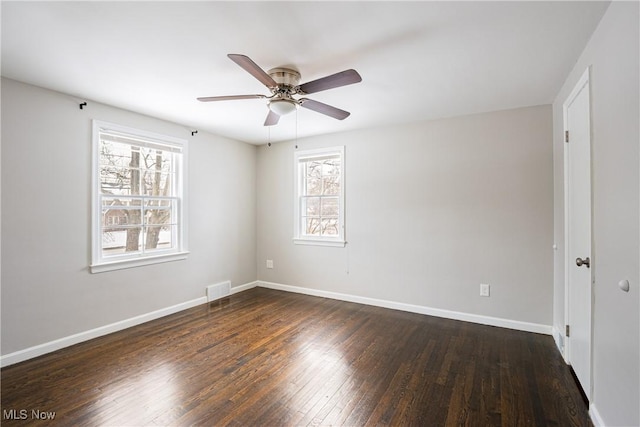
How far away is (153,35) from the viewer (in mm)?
1952

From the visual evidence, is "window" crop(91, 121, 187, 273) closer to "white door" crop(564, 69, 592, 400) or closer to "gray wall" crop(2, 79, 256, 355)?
"gray wall" crop(2, 79, 256, 355)

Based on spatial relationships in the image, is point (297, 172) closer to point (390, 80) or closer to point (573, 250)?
point (390, 80)

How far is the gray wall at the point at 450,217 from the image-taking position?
324 cm

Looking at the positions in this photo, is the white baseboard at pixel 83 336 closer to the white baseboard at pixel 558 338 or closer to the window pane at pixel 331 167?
the window pane at pixel 331 167

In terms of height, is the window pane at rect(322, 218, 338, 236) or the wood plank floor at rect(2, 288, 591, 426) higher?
the window pane at rect(322, 218, 338, 236)

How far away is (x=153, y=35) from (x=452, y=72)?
7.50ft

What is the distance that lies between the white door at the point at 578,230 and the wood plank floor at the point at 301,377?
11.3 inches

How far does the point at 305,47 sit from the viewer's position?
2.09m

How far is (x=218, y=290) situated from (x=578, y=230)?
4297 mm

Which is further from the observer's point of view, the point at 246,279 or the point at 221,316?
the point at 246,279

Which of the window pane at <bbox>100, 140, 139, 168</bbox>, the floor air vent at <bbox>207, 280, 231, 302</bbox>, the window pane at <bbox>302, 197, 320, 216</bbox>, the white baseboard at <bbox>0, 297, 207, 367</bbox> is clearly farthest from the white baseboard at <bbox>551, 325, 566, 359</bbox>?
the window pane at <bbox>100, 140, 139, 168</bbox>

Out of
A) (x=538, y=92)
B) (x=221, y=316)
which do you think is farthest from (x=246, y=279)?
(x=538, y=92)

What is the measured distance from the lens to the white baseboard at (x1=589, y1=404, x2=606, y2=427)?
1.72 m

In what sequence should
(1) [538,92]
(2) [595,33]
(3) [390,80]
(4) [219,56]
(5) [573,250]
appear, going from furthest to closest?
(1) [538,92], (3) [390,80], (5) [573,250], (4) [219,56], (2) [595,33]
